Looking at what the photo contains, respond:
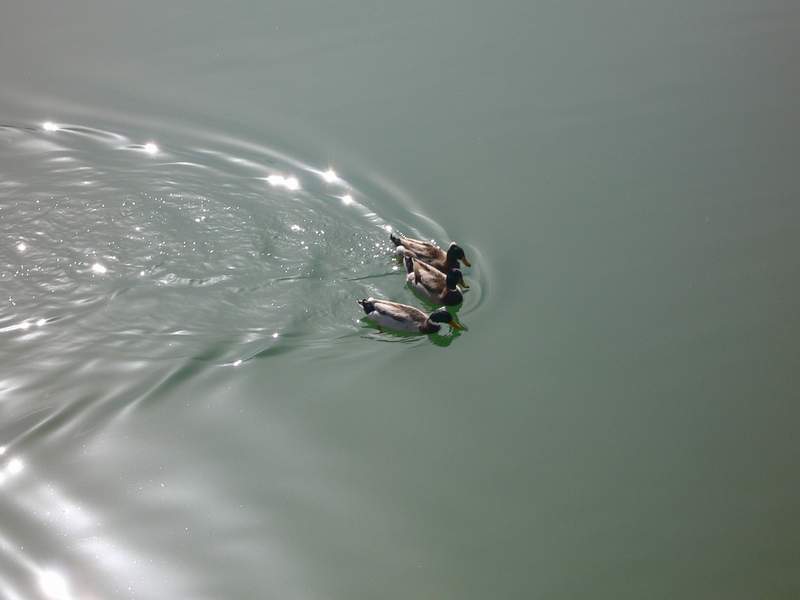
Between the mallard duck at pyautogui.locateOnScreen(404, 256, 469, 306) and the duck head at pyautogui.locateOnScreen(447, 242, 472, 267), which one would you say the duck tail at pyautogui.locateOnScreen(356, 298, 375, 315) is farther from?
the duck head at pyautogui.locateOnScreen(447, 242, 472, 267)

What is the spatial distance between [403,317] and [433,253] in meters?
0.82

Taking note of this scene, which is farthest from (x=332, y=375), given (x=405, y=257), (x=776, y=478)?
(x=776, y=478)

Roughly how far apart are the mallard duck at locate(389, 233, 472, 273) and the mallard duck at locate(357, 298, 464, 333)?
0.57 m

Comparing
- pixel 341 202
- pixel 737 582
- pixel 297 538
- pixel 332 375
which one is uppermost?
pixel 341 202

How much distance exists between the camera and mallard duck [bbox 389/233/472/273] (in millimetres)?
7887

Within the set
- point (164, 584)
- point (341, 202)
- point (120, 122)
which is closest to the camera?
point (164, 584)

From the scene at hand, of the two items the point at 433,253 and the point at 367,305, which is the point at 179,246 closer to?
the point at 367,305

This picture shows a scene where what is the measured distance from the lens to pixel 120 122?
31.8 ft

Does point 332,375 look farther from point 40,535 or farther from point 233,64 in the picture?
point 233,64

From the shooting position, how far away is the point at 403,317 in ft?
24.4

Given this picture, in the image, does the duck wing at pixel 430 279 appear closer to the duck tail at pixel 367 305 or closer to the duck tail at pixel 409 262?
the duck tail at pixel 409 262

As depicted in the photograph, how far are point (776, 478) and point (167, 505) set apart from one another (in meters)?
4.17

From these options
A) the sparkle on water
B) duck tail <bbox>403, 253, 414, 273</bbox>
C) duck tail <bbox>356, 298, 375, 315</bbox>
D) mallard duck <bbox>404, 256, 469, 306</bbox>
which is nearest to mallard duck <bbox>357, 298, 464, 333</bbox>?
duck tail <bbox>356, 298, 375, 315</bbox>

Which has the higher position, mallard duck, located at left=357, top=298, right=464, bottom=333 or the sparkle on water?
the sparkle on water
